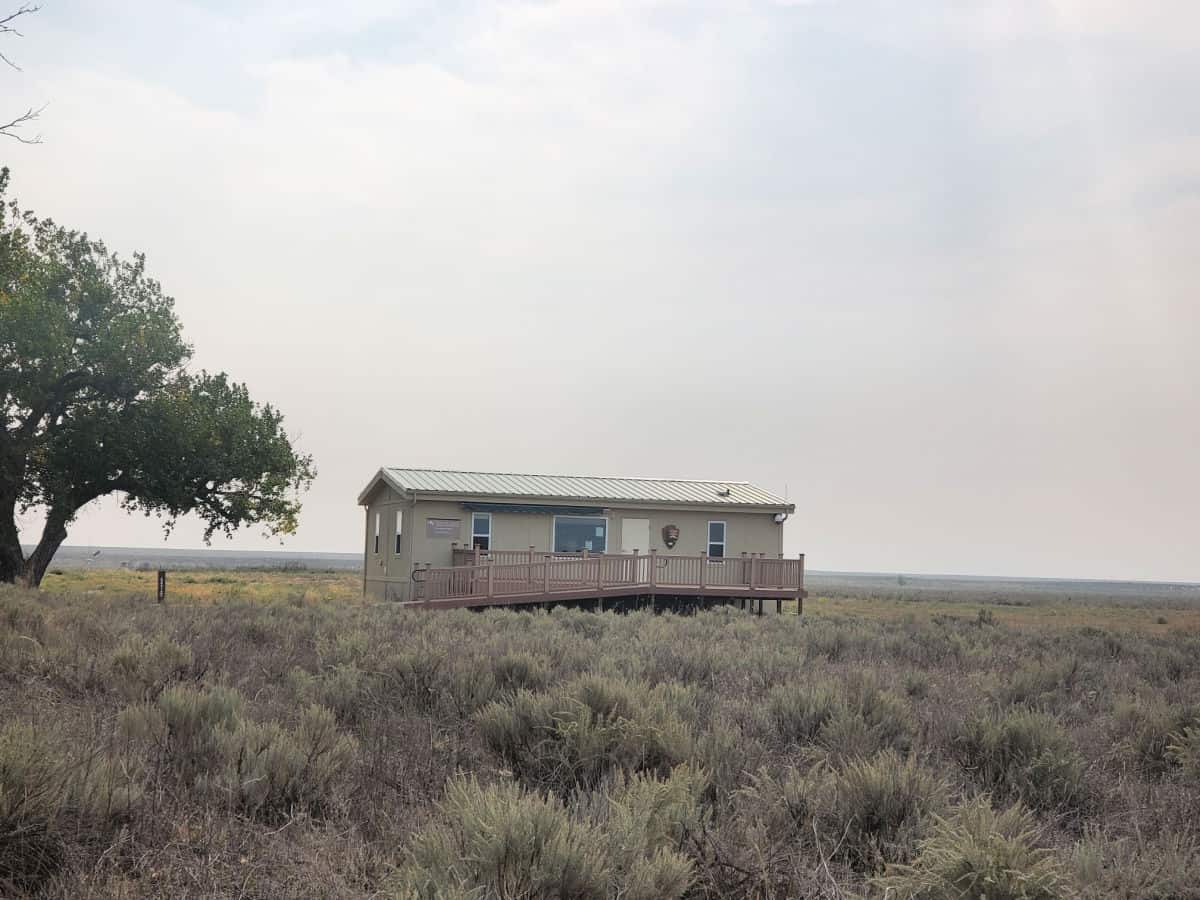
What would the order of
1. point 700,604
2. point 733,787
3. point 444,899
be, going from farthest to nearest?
point 700,604, point 733,787, point 444,899

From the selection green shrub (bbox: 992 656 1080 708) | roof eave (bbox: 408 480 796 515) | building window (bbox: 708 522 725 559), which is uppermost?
roof eave (bbox: 408 480 796 515)

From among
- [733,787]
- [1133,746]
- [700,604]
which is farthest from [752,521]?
[733,787]

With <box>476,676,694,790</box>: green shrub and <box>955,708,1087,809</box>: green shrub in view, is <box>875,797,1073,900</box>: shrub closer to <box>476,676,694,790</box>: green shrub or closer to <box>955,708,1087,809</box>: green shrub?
<box>955,708,1087,809</box>: green shrub

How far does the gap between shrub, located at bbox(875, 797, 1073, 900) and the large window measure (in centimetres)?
2703

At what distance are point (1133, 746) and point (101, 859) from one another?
7.60 meters

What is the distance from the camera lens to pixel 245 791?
5.76 metres

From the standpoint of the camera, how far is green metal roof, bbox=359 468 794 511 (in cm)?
3027

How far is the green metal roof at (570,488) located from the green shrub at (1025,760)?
74.6 ft

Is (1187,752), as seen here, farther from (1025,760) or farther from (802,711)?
(802,711)

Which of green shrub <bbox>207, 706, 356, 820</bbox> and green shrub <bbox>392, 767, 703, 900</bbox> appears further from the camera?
green shrub <bbox>207, 706, 356, 820</bbox>

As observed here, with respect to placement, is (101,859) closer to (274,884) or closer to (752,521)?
(274,884)

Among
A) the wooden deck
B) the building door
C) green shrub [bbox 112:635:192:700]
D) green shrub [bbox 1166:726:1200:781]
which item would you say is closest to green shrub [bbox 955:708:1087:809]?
green shrub [bbox 1166:726:1200:781]

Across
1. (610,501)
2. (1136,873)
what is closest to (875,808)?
(1136,873)

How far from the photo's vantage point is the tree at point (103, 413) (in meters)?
28.2
